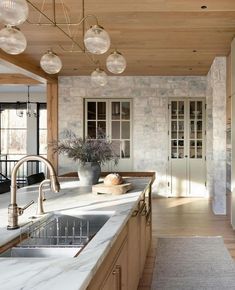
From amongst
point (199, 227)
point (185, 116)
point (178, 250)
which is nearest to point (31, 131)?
point (185, 116)

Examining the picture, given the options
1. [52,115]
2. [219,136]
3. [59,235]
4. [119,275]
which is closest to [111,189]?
[59,235]

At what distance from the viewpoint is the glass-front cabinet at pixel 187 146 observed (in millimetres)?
8242

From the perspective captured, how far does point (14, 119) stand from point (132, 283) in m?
10.4

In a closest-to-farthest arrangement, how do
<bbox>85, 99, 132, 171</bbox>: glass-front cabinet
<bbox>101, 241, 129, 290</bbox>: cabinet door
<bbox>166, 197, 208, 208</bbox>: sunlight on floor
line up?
<bbox>101, 241, 129, 290</bbox>: cabinet door → <bbox>166, 197, 208, 208</bbox>: sunlight on floor → <bbox>85, 99, 132, 171</bbox>: glass-front cabinet

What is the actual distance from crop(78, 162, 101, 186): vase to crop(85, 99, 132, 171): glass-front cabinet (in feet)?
16.0

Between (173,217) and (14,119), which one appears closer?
(173,217)

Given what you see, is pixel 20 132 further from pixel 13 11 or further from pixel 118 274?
pixel 118 274

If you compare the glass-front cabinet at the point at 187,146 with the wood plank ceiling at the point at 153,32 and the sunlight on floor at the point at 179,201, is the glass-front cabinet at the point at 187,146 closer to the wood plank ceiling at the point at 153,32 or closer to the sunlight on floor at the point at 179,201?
the sunlight on floor at the point at 179,201

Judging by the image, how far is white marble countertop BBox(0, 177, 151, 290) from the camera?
1.07 m

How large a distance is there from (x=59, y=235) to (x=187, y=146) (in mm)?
6502

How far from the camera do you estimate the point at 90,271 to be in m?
1.16

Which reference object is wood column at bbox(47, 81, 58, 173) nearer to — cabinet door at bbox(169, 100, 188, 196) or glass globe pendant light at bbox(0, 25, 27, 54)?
cabinet door at bbox(169, 100, 188, 196)

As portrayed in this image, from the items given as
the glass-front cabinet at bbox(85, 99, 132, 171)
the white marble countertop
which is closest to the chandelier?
the white marble countertop

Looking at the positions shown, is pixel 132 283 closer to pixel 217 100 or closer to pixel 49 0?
pixel 49 0
